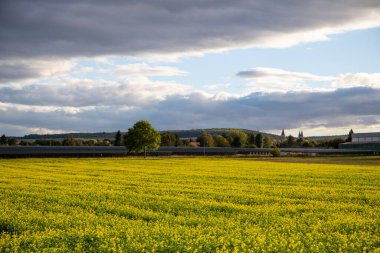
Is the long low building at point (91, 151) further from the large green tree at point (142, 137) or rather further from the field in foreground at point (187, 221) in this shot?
the field in foreground at point (187, 221)

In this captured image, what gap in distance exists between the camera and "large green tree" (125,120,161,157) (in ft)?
427

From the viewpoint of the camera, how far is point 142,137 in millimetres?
129500

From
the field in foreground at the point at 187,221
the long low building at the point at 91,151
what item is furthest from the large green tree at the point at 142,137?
the field in foreground at the point at 187,221

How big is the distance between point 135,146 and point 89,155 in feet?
51.2

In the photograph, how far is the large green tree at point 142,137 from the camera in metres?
130

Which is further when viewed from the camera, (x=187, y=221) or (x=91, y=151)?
(x=91, y=151)

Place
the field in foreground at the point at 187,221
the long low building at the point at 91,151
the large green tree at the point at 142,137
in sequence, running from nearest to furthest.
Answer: the field in foreground at the point at 187,221 → the long low building at the point at 91,151 → the large green tree at the point at 142,137

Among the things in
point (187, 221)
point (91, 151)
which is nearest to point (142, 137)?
point (91, 151)

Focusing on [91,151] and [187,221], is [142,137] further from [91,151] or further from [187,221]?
[187,221]

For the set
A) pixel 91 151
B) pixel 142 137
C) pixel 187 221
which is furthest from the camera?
pixel 91 151

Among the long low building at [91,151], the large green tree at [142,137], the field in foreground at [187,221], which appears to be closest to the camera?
the field in foreground at [187,221]

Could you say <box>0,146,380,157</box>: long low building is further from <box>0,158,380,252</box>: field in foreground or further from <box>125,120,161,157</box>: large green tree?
<box>0,158,380,252</box>: field in foreground

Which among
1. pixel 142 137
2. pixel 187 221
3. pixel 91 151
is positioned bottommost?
pixel 187 221

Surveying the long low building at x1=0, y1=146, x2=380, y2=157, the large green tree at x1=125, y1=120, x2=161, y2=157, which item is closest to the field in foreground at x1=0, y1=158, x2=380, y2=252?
the large green tree at x1=125, y1=120, x2=161, y2=157
